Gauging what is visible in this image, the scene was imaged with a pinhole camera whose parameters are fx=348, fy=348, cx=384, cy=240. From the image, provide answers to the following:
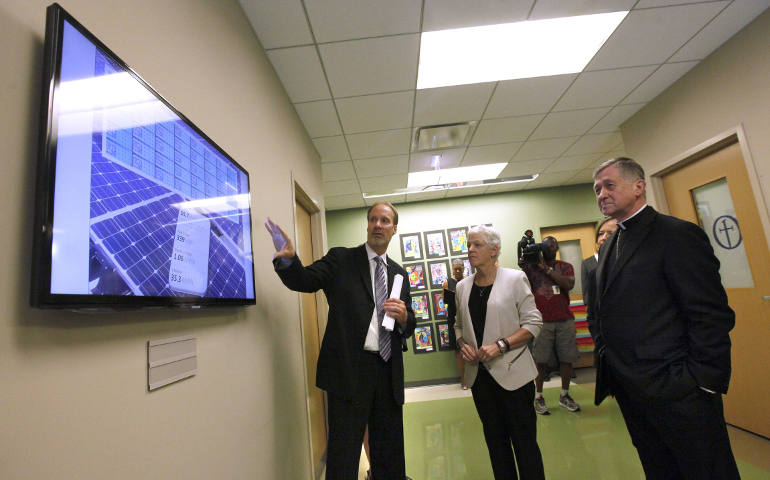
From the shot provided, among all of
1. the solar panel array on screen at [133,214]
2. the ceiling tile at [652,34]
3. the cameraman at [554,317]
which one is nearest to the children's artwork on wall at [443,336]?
the cameraman at [554,317]

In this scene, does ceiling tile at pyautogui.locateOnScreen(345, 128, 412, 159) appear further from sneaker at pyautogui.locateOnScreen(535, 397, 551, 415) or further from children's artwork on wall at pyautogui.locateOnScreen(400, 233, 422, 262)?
sneaker at pyautogui.locateOnScreen(535, 397, 551, 415)

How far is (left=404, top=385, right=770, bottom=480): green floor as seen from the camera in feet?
7.40

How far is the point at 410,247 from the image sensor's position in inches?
219

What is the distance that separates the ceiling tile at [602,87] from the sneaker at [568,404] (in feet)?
9.13

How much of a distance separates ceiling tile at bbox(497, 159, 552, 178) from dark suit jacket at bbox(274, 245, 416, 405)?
349cm

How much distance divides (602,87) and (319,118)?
236 cm

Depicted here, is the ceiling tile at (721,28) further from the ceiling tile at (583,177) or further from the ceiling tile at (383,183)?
the ceiling tile at (383,183)

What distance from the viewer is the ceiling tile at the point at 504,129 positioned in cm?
331

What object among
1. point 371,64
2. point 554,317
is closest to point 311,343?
point 371,64

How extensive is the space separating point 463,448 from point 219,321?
7.67ft

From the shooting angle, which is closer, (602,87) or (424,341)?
(602,87)

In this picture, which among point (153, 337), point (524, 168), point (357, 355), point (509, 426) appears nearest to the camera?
point (153, 337)

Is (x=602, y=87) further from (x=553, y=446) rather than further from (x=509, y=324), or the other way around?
(x=553, y=446)

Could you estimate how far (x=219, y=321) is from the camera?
1247mm
